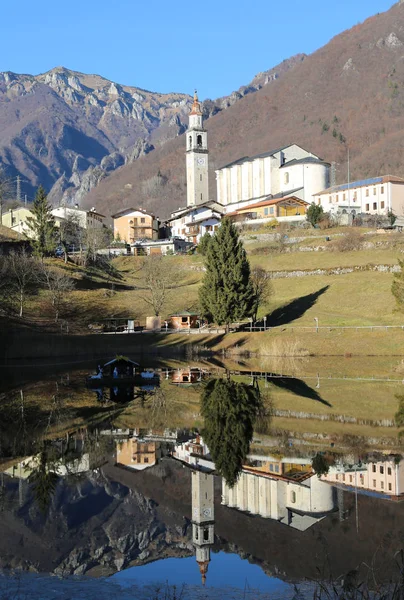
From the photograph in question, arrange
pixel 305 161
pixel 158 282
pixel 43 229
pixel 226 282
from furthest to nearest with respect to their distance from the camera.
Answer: pixel 305 161 → pixel 43 229 → pixel 158 282 → pixel 226 282

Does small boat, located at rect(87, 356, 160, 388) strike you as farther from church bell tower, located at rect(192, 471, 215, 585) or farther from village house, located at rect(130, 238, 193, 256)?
village house, located at rect(130, 238, 193, 256)

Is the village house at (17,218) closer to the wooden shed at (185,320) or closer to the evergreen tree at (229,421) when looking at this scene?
the wooden shed at (185,320)

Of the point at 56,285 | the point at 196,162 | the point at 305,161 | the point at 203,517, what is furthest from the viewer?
the point at 196,162

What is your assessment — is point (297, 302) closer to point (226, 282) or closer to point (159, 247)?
point (226, 282)

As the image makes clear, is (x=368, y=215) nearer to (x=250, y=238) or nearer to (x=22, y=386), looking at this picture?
(x=250, y=238)

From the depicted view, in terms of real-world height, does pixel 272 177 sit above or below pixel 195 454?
above

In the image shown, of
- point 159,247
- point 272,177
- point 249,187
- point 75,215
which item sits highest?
point 272,177

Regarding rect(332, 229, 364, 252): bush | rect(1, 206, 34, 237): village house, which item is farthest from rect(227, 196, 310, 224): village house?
rect(1, 206, 34, 237): village house

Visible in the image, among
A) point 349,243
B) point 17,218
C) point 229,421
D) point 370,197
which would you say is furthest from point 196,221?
point 229,421
